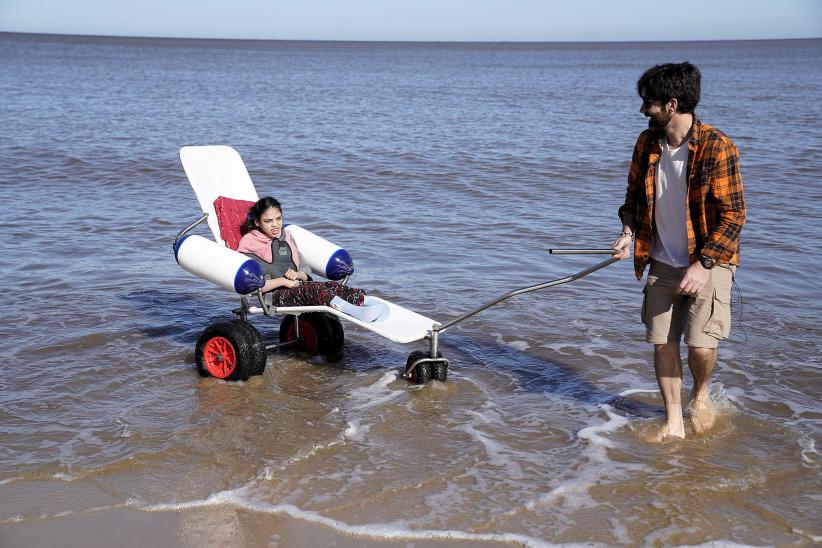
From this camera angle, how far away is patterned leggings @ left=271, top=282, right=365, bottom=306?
6160mm

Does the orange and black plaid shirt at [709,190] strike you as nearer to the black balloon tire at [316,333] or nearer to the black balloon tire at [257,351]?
the black balloon tire at [257,351]

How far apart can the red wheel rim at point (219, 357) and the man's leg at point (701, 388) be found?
9.73 feet

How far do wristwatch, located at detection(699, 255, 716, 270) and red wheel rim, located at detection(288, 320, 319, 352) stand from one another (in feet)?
10.6

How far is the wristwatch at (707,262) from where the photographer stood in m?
4.52

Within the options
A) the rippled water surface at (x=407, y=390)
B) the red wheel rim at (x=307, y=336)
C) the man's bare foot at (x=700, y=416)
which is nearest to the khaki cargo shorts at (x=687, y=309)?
the man's bare foot at (x=700, y=416)

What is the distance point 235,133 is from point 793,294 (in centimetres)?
1557

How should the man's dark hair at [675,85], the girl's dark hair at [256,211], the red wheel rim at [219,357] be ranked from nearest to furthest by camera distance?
the man's dark hair at [675,85] → the red wheel rim at [219,357] → the girl's dark hair at [256,211]

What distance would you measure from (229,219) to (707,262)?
12.1ft

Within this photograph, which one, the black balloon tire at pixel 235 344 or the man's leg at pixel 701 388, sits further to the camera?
the black balloon tire at pixel 235 344

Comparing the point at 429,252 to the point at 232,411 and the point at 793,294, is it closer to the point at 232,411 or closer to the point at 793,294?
the point at 793,294

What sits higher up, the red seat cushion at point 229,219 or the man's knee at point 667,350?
the red seat cushion at point 229,219

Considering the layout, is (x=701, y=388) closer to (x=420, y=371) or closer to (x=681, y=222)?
(x=681, y=222)

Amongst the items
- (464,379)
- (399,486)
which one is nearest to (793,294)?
(464,379)

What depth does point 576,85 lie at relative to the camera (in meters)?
43.2
